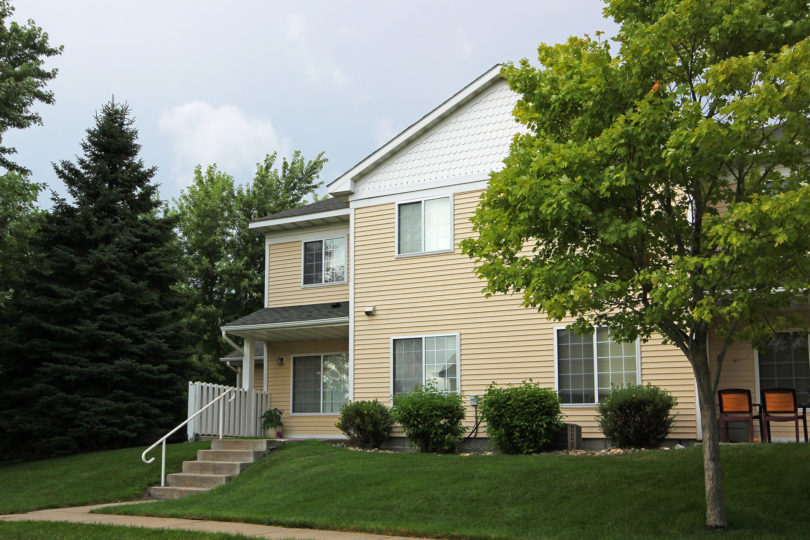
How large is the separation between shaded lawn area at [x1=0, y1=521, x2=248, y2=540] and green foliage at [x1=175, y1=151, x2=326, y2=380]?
68.7 feet

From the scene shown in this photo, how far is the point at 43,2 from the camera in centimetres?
2584

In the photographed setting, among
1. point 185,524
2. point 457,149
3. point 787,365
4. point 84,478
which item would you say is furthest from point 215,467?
point 787,365

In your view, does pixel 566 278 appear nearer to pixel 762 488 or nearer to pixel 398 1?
pixel 762 488

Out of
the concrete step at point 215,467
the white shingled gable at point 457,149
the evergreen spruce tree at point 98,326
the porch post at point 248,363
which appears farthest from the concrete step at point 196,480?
the white shingled gable at point 457,149

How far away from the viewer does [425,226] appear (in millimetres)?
16812

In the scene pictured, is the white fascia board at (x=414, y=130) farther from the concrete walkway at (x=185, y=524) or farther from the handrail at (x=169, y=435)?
the concrete walkway at (x=185, y=524)

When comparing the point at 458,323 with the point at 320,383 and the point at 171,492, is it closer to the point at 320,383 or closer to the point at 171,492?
the point at 320,383

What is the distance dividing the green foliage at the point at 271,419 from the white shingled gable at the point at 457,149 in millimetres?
5556

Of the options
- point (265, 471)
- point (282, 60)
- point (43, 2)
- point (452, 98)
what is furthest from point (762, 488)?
point (282, 60)

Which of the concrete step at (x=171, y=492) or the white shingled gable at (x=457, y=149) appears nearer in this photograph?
the concrete step at (x=171, y=492)

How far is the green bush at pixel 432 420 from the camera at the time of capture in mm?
14344

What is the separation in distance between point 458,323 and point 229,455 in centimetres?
514

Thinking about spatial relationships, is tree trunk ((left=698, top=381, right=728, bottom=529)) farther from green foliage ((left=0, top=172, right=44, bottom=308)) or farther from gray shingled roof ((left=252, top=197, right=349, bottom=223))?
green foliage ((left=0, top=172, right=44, bottom=308))

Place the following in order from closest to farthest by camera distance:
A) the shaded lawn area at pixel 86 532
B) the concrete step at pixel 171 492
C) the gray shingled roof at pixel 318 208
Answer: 1. the shaded lawn area at pixel 86 532
2. the concrete step at pixel 171 492
3. the gray shingled roof at pixel 318 208
